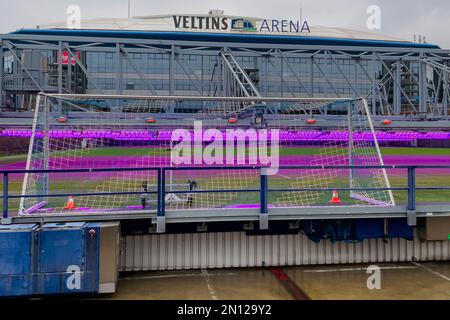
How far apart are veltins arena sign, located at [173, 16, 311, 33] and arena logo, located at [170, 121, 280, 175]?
58502 millimetres

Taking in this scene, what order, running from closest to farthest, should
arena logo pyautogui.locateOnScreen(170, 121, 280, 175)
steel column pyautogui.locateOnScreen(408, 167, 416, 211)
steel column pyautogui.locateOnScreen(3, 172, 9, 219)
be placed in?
1. steel column pyautogui.locateOnScreen(3, 172, 9, 219)
2. steel column pyautogui.locateOnScreen(408, 167, 416, 211)
3. arena logo pyautogui.locateOnScreen(170, 121, 280, 175)

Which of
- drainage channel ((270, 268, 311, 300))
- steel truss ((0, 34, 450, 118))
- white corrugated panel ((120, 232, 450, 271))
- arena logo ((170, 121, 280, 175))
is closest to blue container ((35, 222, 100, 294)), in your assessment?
white corrugated panel ((120, 232, 450, 271))

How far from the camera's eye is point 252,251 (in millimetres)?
8859

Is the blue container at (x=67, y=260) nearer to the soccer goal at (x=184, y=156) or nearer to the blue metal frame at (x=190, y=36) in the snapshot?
the soccer goal at (x=184, y=156)

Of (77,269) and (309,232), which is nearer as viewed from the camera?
(77,269)

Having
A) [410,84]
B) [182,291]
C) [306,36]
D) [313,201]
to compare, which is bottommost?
[182,291]

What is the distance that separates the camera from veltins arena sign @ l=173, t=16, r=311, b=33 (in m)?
73.4

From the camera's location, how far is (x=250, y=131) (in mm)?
13820

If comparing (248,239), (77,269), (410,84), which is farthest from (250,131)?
(410,84)

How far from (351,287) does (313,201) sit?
2.73 metres

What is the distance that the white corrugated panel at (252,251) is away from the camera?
8.58 m

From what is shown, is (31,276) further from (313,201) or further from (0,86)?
(0,86)

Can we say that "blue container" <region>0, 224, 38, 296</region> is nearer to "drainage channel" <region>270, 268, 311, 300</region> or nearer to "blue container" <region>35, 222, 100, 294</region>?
"blue container" <region>35, 222, 100, 294</region>

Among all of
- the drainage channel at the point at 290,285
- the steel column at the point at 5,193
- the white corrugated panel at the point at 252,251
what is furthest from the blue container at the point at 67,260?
the drainage channel at the point at 290,285
